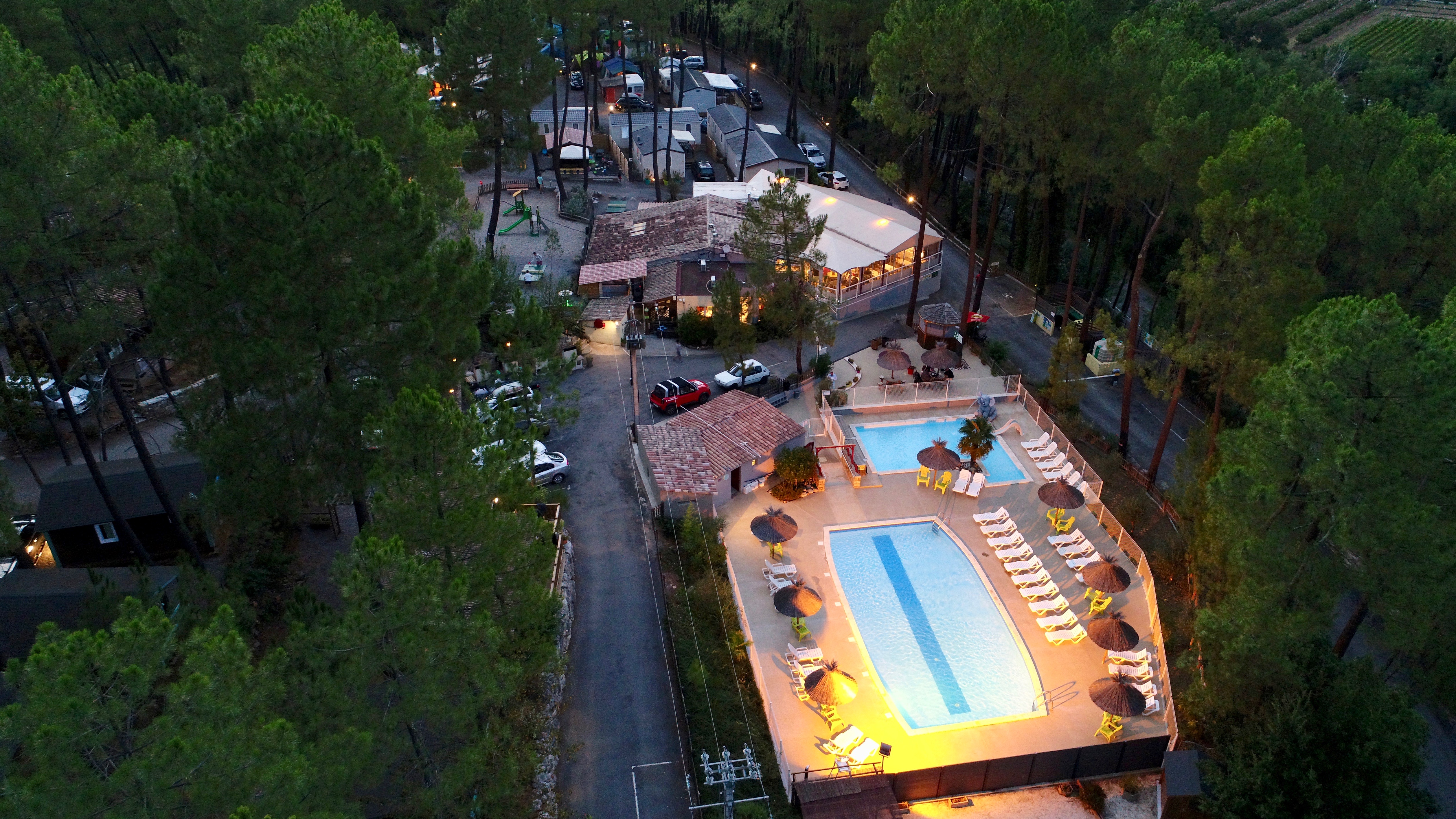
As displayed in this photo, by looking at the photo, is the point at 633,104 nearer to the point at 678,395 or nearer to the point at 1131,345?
the point at 678,395

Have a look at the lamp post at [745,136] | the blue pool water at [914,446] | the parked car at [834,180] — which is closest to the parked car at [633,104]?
the lamp post at [745,136]

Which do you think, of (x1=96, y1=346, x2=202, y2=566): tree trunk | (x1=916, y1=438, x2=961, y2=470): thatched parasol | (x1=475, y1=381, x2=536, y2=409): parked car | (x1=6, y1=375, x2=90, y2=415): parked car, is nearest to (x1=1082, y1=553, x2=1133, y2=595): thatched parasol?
(x1=916, y1=438, x2=961, y2=470): thatched parasol

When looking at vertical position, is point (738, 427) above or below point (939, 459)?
above

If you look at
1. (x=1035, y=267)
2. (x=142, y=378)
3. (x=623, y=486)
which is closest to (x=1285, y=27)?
(x=1035, y=267)

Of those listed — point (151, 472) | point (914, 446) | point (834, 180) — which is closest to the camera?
point (151, 472)

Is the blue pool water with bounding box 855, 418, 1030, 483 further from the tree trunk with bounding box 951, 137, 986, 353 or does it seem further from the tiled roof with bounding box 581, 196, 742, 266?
the tiled roof with bounding box 581, 196, 742, 266

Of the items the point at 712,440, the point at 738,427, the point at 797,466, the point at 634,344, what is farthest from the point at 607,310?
the point at 797,466
